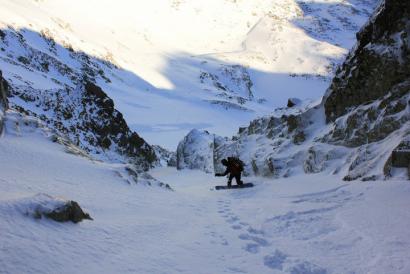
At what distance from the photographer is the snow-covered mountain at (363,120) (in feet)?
38.5

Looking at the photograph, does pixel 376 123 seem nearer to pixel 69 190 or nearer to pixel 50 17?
pixel 69 190

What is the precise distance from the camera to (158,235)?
6.52 metres

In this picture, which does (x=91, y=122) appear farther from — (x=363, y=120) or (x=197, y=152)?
(x=363, y=120)

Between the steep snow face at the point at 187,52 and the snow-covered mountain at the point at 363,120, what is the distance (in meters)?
24.1

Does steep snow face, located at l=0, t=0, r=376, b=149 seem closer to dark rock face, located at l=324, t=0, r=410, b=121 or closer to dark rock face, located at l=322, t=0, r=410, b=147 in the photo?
dark rock face, located at l=324, t=0, r=410, b=121

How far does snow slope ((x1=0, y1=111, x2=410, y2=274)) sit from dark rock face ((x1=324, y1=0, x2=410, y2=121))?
4285 millimetres

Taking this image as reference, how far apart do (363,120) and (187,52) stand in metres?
112

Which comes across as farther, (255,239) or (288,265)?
(255,239)

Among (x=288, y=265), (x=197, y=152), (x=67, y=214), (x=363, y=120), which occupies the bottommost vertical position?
(x=288, y=265)

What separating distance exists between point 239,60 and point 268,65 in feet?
31.5

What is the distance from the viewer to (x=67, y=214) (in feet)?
18.8

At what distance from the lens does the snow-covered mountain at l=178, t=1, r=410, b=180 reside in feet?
38.5

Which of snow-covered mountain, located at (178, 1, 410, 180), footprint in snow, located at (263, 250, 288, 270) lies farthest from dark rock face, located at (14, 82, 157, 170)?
footprint in snow, located at (263, 250, 288, 270)

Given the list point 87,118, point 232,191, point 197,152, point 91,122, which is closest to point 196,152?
point 197,152
